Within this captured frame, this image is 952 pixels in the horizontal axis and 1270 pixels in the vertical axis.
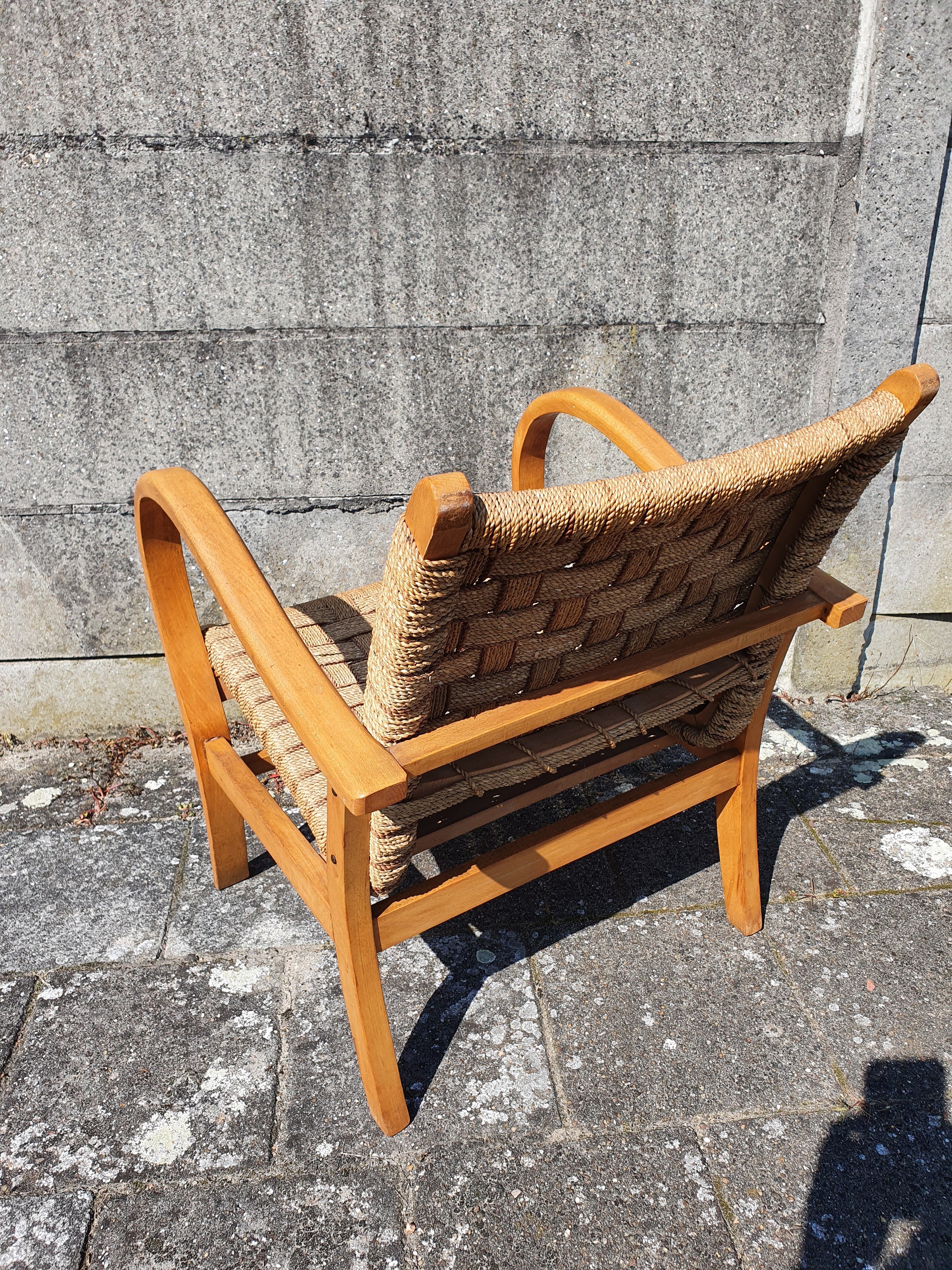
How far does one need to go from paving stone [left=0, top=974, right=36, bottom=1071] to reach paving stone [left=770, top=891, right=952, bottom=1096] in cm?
170

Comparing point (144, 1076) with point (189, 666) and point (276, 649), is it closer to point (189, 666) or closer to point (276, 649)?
point (189, 666)

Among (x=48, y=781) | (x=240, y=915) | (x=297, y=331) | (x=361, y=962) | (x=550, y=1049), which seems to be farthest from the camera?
(x=48, y=781)

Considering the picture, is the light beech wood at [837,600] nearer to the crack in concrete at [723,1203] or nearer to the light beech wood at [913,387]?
the light beech wood at [913,387]

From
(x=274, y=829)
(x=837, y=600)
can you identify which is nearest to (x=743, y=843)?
(x=837, y=600)

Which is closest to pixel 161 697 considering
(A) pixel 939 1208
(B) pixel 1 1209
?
(B) pixel 1 1209

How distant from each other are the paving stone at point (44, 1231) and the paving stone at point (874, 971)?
1.45 meters

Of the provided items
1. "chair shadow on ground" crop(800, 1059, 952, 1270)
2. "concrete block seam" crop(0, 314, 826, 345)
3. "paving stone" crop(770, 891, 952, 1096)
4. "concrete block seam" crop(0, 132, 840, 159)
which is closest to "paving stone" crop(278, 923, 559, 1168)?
"chair shadow on ground" crop(800, 1059, 952, 1270)

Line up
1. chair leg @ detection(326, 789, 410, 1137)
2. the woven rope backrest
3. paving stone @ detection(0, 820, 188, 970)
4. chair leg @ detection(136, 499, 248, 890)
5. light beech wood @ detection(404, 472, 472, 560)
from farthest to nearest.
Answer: paving stone @ detection(0, 820, 188, 970) < chair leg @ detection(136, 499, 248, 890) < chair leg @ detection(326, 789, 410, 1137) < the woven rope backrest < light beech wood @ detection(404, 472, 472, 560)

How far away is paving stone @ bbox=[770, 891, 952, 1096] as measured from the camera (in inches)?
67.1

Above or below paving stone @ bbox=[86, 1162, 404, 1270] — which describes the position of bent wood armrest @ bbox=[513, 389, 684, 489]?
above

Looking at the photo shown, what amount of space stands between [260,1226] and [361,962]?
49 centimetres

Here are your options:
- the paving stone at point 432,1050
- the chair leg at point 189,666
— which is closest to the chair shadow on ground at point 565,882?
the paving stone at point 432,1050

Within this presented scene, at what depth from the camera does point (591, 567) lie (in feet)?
3.57

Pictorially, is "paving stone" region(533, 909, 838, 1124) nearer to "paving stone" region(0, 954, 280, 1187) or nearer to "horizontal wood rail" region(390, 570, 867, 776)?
"paving stone" region(0, 954, 280, 1187)
